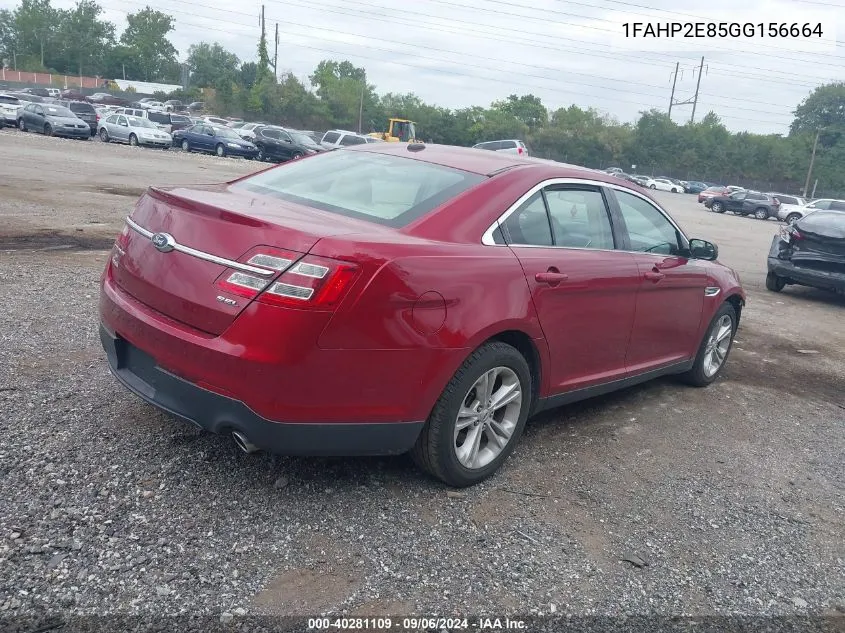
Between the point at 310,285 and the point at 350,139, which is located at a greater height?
the point at 350,139

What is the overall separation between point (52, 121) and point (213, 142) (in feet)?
22.2

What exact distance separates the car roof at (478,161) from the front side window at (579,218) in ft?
0.36

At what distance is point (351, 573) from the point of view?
2875mm

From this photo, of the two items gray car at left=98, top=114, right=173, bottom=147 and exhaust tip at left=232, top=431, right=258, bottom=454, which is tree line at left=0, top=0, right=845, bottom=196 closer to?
gray car at left=98, top=114, right=173, bottom=147

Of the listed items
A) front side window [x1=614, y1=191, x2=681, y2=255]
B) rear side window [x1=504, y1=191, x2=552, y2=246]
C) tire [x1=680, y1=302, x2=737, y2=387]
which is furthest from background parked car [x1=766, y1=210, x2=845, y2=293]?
rear side window [x1=504, y1=191, x2=552, y2=246]

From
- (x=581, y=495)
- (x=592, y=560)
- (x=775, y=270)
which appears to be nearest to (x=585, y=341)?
(x=581, y=495)

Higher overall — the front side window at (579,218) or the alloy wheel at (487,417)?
the front side window at (579,218)

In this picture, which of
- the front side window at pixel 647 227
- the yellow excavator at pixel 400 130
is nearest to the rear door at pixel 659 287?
the front side window at pixel 647 227

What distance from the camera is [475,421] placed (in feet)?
11.9

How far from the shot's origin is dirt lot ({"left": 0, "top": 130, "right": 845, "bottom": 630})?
108 inches

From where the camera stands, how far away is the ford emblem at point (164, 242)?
3217 millimetres

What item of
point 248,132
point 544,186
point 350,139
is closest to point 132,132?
point 248,132

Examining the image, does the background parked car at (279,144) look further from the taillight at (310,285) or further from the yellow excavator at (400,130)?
the taillight at (310,285)

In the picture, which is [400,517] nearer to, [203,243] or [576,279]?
[203,243]
